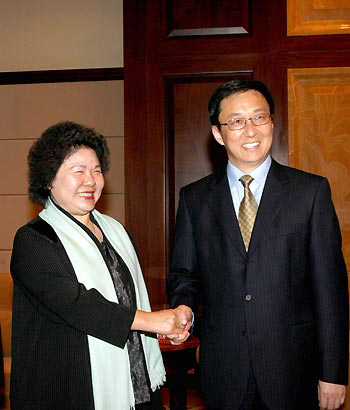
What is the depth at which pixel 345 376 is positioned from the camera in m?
2.14

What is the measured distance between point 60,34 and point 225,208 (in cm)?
330

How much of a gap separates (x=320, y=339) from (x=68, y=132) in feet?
3.59

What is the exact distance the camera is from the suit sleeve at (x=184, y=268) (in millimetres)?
2314

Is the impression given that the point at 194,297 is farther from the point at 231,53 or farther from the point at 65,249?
the point at 231,53

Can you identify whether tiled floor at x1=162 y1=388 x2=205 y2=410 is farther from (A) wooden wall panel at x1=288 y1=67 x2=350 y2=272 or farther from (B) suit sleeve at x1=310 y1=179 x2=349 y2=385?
(B) suit sleeve at x1=310 y1=179 x2=349 y2=385

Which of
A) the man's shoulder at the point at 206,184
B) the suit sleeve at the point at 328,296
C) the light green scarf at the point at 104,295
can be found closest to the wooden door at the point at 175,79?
the man's shoulder at the point at 206,184

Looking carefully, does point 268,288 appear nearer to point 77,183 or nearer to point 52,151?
point 77,183

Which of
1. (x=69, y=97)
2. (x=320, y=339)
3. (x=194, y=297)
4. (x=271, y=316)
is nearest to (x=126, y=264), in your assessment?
(x=194, y=297)

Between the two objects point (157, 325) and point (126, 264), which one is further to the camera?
point (126, 264)

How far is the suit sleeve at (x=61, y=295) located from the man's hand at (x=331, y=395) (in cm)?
67

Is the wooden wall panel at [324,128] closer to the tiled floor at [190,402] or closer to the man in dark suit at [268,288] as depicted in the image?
the tiled floor at [190,402]

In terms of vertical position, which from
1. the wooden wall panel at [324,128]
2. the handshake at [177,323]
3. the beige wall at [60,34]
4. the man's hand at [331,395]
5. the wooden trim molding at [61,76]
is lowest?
the man's hand at [331,395]

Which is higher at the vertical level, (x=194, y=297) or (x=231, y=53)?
(x=231, y=53)

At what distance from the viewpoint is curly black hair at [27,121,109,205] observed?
87.4 inches
